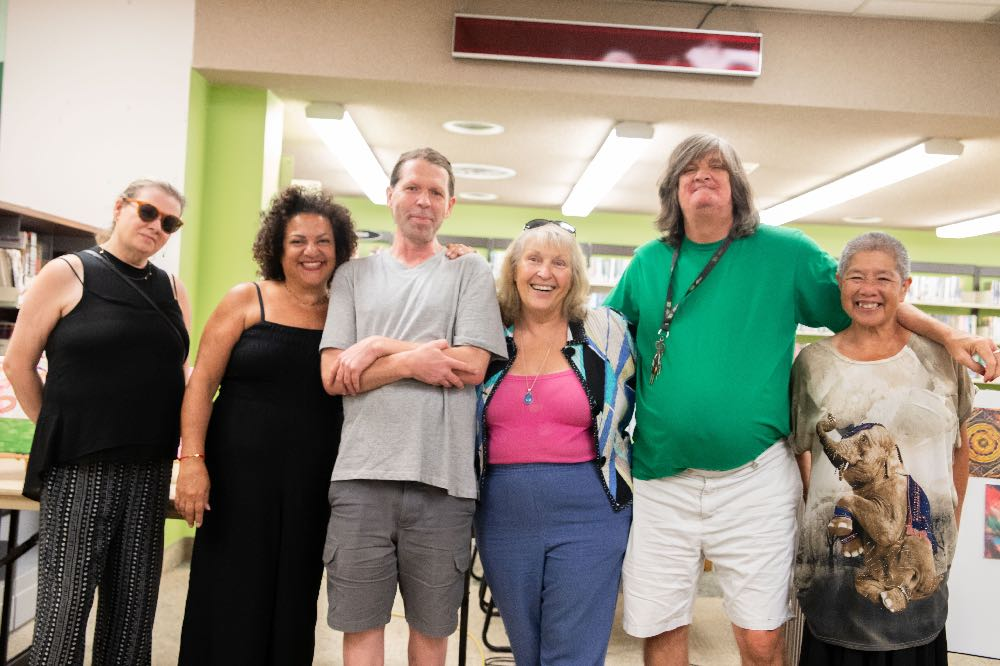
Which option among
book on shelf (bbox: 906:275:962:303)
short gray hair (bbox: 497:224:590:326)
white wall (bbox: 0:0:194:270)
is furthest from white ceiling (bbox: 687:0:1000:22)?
book on shelf (bbox: 906:275:962:303)

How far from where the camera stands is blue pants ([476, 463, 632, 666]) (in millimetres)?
1921

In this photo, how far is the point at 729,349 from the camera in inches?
81.4

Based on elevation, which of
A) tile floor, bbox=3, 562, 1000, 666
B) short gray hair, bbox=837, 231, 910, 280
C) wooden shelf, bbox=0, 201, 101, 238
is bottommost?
tile floor, bbox=3, 562, 1000, 666

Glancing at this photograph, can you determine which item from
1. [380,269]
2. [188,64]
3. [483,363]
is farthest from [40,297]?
[188,64]

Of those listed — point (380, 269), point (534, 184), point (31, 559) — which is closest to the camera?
point (380, 269)

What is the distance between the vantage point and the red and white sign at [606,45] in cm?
429

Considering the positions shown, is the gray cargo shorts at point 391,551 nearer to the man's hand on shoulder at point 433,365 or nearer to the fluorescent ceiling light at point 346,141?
the man's hand on shoulder at point 433,365

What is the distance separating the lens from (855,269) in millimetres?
1998


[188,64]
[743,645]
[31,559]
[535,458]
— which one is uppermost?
[188,64]

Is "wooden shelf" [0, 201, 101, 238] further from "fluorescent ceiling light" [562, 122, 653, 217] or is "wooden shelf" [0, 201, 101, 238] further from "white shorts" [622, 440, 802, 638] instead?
"fluorescent ceiling light" [562, 122, 653, 217]

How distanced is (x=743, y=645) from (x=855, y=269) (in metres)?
1.13

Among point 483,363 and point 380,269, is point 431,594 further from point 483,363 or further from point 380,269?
point 380,269

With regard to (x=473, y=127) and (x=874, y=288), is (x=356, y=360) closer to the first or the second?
(x=874, y=288)

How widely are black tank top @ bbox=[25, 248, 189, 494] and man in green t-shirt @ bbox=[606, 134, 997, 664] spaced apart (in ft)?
4.70
